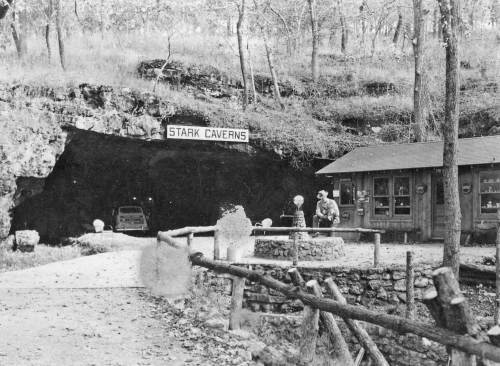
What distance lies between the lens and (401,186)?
19.0 metres

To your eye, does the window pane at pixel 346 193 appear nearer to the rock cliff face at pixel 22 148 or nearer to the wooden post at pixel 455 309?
the rock cliff face at pixel 22 148

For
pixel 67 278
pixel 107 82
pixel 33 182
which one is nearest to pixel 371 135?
pixel 107 82

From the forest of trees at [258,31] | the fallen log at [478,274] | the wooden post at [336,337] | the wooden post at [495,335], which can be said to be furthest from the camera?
the forest of trees at [258,31]

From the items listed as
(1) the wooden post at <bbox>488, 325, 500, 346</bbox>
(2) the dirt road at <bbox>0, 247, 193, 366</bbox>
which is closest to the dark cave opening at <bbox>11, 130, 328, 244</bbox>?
(2) the dirt road at <bbox>0, 247, 193, 366</bbox>

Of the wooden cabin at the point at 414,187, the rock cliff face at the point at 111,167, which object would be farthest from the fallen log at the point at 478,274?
the rock cliff face at the point at 111,167

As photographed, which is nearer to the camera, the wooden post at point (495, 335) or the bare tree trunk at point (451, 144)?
the wooden post at point (495, 335)

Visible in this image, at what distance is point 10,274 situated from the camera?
1217 centimetres

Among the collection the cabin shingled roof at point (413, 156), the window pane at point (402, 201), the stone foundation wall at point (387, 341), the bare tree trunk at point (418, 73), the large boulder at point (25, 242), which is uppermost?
the bare tree trunk at point (418, 73)

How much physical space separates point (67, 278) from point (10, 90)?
10.5 metres

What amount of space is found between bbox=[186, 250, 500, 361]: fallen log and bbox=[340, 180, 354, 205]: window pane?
13.8 meters

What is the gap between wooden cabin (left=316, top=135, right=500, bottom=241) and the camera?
17219mm

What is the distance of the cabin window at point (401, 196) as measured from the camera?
18.9 metres

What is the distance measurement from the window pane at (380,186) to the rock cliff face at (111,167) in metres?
4.35

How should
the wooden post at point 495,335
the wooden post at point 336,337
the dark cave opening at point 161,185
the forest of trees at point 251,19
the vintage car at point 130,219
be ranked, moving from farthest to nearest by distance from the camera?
the forest of trees at point 251,19, the vintage car at point 130,219, the dark cave opening at point 161,185, the wooden post at point 336,337, the wooden post at point 495,335
